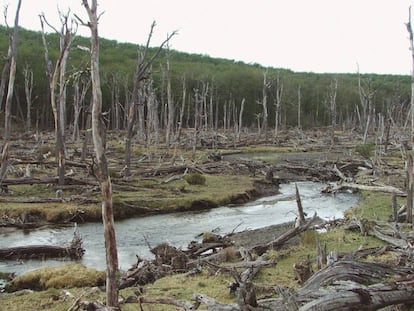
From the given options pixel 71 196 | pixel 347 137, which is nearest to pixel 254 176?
pixel 71 196

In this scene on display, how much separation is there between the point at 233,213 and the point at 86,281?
40.5 ft

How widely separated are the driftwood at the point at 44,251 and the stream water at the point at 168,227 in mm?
360

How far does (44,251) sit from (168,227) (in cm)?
583

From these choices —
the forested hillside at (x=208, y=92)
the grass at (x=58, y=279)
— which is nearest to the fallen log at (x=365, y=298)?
the grass at (x=58, y=279)

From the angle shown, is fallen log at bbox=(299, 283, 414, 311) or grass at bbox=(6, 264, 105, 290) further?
grass at bbox=(6, 264, 105, 290)

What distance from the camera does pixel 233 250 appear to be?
1429cm

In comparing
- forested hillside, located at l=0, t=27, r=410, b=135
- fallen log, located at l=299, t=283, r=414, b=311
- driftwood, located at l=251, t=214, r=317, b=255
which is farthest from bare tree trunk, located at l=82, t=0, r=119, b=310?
forested hillside, located at l=0, t=27, r=410, b=135

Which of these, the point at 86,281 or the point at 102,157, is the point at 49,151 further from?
the point at 102,157

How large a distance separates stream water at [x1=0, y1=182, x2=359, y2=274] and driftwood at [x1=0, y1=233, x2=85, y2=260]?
1.18 ft

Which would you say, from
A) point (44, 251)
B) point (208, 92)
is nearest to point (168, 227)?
point (44, 251)

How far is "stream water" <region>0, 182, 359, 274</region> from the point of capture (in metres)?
16.3

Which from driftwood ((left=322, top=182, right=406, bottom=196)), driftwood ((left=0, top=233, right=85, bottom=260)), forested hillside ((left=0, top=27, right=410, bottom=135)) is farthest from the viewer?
forested hillside ((left=0, top=27, right=410, bottom=135))

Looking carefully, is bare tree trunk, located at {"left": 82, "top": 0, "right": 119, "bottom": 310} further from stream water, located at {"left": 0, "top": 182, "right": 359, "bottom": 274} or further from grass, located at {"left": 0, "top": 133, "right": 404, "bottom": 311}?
stream water, located at {"left": 0, "top": 182, "right": 359, "bottom": 274}

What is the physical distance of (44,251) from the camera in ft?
53.1
